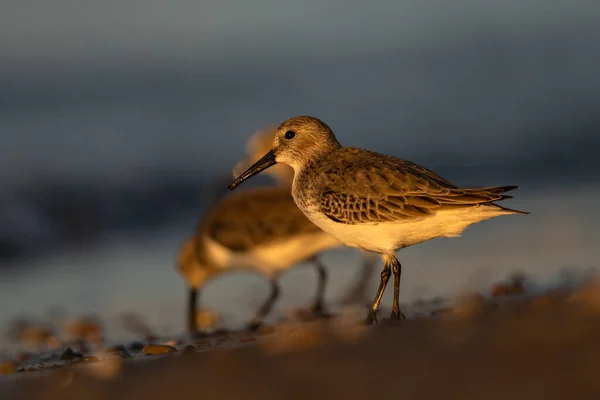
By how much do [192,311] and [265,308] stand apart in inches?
27.3

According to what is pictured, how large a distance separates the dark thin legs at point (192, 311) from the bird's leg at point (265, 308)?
1.36ft

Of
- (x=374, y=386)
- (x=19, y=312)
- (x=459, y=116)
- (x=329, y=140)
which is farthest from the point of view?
(x=459, y=116)

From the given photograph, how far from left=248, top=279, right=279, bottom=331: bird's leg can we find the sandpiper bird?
1033 millimetres

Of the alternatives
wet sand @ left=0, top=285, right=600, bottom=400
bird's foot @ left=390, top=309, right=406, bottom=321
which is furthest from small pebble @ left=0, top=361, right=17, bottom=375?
bird's foot @ left=390, top=309, right=406, bottom=321

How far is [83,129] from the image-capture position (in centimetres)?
1736

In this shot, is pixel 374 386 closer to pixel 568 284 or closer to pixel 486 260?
pixel 568 284

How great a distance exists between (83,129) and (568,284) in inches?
434

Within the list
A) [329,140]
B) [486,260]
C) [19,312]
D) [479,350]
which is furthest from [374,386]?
[486,260]

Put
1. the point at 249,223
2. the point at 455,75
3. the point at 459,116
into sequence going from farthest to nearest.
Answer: the point at 455,75 < the point at 459,116 < the point at 249,223

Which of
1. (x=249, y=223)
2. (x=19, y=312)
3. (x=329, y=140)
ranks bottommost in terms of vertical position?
(x=19, y=312)

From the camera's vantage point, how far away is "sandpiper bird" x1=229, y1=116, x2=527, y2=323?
649cm

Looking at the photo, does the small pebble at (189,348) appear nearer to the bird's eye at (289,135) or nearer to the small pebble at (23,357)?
the small pebble at (23,357)

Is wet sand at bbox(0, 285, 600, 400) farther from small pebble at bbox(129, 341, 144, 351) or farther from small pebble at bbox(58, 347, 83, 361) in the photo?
small pebble at bbox(129, 341, 144, 351)

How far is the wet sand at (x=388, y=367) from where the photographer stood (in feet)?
13.7
